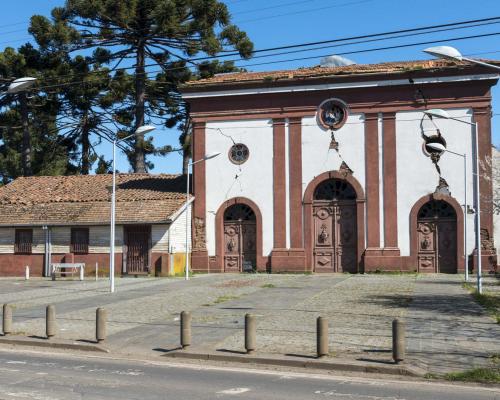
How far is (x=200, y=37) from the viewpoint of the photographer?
127 feet

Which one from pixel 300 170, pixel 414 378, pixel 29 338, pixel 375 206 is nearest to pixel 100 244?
pixel 300 170

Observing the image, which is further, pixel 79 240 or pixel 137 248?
pixel 79 240

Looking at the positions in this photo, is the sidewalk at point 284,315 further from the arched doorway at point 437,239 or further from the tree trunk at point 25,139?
the tree trunk at point 25,139

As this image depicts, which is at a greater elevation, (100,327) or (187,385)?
(100,327)

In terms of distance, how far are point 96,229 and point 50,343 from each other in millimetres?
19909

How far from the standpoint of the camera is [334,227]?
31.8 meters

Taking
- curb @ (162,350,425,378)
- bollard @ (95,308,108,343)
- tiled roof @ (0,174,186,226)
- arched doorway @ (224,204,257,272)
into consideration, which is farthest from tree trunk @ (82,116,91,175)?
curb @ (162,350,425,378)

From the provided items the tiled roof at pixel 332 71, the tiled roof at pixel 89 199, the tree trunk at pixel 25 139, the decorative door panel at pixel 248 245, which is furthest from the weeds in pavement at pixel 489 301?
the tree trunk at pixel 25 139

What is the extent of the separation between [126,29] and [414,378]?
33244 millimetres

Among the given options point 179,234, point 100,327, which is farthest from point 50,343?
point 179,234

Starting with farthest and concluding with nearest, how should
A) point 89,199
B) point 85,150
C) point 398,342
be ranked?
point 85,150 → point 89,199 → point 398,342

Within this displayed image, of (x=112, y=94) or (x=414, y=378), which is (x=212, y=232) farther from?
(x=414, y=378)

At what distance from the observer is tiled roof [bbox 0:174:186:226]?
105ft

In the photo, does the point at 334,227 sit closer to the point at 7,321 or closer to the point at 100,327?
the point at 7,321
